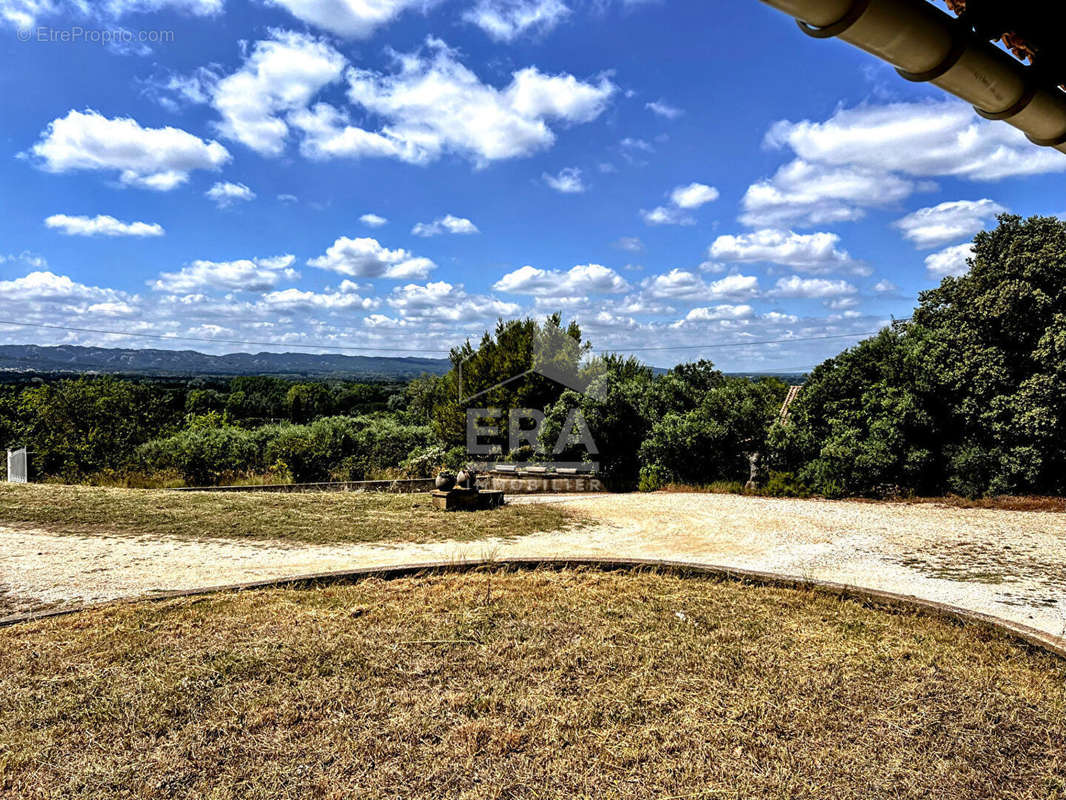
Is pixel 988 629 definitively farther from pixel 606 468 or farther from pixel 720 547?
pixel 606 468

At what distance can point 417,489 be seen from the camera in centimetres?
1180

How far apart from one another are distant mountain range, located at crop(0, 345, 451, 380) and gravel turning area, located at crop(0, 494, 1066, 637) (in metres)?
44.8

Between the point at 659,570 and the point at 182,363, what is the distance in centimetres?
14034

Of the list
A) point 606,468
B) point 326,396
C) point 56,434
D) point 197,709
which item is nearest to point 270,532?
point 197,709

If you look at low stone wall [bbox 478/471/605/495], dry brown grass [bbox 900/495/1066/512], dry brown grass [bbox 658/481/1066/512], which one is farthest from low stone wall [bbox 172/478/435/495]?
dry brown grass [bbox 900/495/1066/512]

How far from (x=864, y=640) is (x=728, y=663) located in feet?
3.46

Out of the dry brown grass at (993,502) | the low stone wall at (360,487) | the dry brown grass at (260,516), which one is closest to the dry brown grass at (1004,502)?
the dry brown grass at (993,502)

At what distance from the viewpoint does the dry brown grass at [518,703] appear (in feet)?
7.35

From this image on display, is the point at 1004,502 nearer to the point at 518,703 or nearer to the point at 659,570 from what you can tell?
the point at 659,570

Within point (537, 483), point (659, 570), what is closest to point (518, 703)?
point (659, 570)

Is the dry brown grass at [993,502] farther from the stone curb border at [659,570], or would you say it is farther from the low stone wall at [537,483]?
the stone curb border at [659,570]

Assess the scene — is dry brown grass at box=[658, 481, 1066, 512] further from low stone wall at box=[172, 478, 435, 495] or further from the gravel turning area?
low stone wall at box=[172, 478, 435, 495]

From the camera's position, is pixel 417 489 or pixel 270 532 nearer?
pixel 270 532

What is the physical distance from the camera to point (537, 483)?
498 inches
